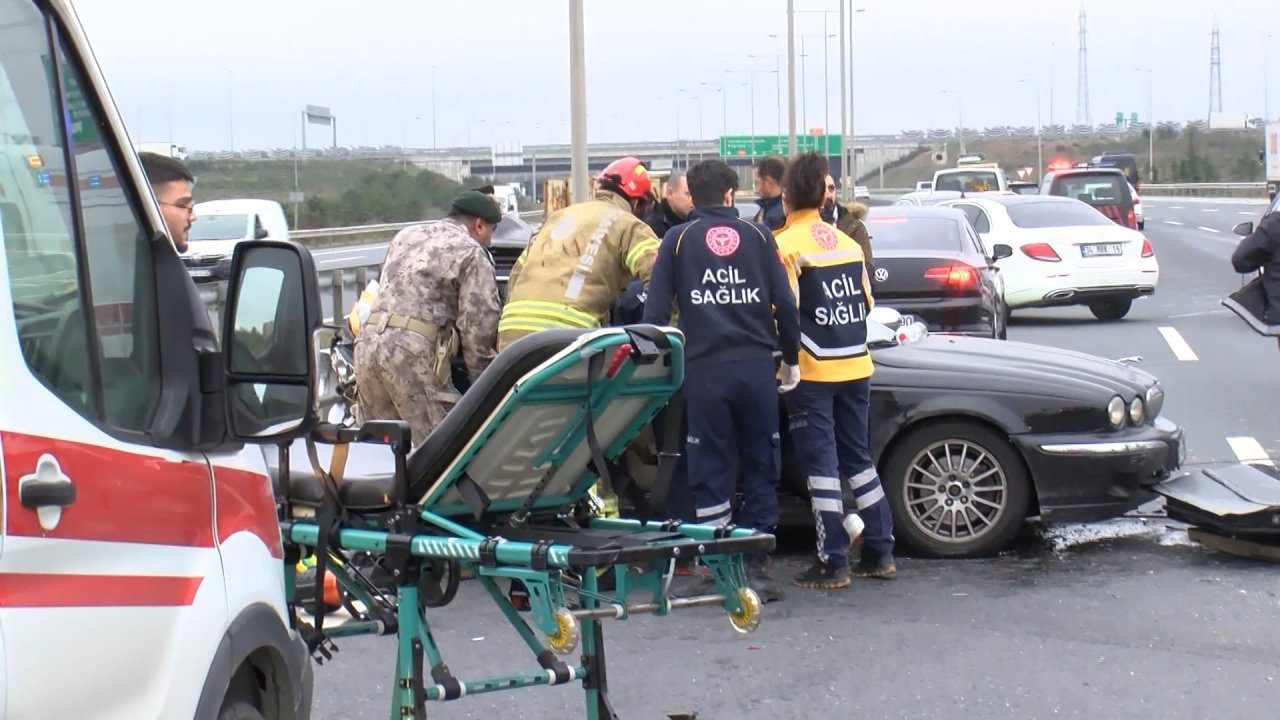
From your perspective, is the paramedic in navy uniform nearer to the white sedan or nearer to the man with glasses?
the man with glasses

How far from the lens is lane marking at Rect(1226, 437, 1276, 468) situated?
33.0 ft

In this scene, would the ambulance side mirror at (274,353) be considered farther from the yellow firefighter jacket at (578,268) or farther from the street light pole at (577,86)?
the street light pole at (577,86)

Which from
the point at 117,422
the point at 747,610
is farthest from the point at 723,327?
the point at 117,422

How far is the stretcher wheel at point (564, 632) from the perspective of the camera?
4.11 meters

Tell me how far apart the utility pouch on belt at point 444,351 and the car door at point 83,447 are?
4058 millimetres

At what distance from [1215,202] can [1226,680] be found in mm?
62472

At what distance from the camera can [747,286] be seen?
22.2ft

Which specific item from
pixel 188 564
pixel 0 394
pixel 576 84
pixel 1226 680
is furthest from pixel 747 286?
pixel 576 84

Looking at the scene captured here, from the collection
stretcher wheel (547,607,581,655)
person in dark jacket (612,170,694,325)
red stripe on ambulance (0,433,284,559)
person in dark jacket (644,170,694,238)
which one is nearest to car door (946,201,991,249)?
person in dark jacket (612,170,694,325)

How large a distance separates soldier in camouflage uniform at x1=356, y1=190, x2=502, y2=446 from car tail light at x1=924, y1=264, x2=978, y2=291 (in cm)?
725

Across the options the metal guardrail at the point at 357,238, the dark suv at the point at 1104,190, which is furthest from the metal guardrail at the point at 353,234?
the dark suv at the point at 1104,190

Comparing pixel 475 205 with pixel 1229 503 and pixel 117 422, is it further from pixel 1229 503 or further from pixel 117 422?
pixel 117 422

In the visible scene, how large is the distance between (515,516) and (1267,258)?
29.7ft

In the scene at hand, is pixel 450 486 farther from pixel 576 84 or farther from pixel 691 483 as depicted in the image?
pixel 576 84
